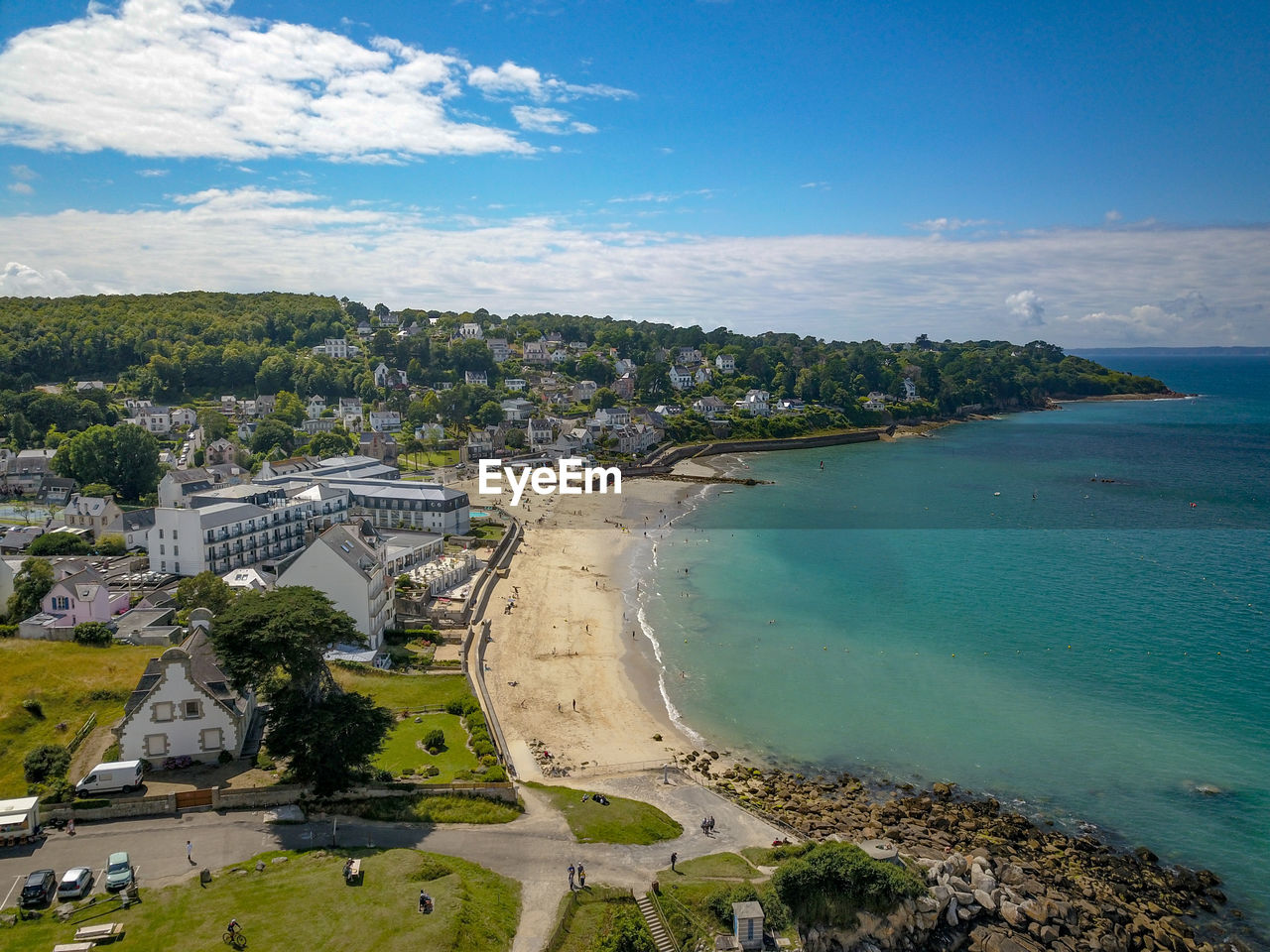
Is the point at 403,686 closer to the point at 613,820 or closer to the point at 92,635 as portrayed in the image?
the point at 92,635

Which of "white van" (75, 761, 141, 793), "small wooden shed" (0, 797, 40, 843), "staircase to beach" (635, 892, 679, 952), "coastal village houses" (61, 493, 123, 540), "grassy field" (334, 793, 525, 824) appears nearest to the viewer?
"staircase to beach" (635, 892, 679, 952)

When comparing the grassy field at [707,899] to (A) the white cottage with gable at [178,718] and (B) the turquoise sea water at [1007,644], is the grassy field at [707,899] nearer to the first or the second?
(B) the turquoise sea water at [1007,644]

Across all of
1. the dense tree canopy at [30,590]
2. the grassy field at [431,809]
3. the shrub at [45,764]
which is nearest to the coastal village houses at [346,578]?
the dense tree canopy at [30,590]

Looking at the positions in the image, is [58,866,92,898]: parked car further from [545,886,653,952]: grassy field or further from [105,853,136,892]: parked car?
[545,886,653,952]: grassy field

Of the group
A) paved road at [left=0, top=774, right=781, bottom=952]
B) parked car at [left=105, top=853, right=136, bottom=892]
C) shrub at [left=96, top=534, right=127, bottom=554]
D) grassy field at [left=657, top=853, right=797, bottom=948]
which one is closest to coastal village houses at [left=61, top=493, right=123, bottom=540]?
shrub at [left=96, top=534, right=127, bottom=554]

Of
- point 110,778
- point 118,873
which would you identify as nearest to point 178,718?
point 110,778

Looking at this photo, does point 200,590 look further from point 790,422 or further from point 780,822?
point 790,422
